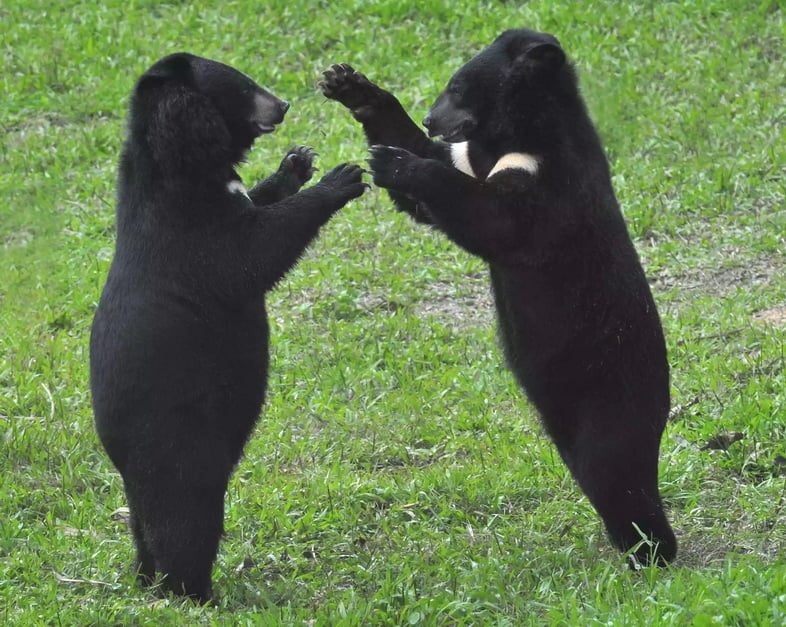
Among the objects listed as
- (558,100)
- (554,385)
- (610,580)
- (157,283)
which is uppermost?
(558,100)

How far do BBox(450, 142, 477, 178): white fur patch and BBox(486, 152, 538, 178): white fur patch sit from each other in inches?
14.2

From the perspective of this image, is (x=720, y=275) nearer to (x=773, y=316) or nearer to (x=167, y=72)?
(x=773, y=316)

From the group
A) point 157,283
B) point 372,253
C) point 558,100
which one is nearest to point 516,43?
point 558,100

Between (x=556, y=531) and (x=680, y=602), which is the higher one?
(x=680, y=602)

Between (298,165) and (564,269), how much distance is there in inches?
52.2

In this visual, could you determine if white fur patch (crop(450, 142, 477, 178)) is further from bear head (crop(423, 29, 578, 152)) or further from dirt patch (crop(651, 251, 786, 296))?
dirt patch (crop(651, 251, 786, 296))

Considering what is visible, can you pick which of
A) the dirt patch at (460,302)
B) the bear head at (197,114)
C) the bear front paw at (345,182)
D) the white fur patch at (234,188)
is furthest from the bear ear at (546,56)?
the dirt patch at (460,302)

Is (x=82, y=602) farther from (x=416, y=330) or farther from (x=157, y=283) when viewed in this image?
(x=416, y=330)

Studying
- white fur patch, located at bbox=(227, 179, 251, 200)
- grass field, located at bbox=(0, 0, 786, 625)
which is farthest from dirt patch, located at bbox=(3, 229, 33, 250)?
white fur patch, located at bbox=(227, 179, 251, 200)

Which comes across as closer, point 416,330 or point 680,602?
point 680,602

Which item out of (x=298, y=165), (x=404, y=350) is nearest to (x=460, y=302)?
(x=404, y=350)

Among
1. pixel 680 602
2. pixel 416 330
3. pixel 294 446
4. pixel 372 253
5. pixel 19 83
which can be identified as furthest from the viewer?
pixel 19 83

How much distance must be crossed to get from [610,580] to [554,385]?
85 centimetres

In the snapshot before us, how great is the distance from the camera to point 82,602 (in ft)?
16.3
